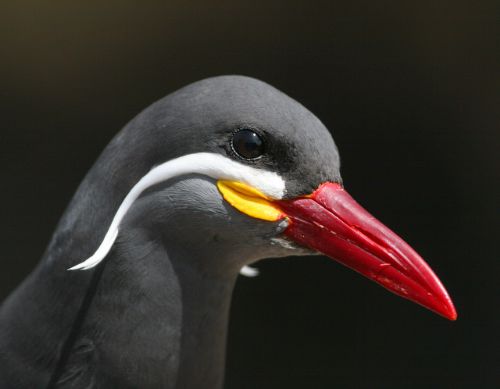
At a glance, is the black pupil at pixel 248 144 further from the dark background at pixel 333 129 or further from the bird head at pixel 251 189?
the dark background at pixel 333 129

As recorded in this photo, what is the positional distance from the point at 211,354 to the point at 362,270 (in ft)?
1.78

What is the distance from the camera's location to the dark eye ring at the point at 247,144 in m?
2.39

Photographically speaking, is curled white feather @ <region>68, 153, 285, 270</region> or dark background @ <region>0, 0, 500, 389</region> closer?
curled white feather @ <region>68, 153, 285, 270</region>

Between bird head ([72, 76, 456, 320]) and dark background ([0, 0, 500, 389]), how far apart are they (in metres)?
2.71

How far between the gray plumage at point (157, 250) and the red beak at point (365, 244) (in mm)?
52

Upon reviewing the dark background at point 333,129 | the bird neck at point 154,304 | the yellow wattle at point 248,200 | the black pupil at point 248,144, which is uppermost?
the dark background at point 333,129

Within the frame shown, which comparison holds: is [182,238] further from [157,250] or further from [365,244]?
[365,244]

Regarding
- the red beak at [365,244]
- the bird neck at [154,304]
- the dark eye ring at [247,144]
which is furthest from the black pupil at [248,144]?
the bird neck at [154,304]

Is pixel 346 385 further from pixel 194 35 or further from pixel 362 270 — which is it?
pixel 362 270

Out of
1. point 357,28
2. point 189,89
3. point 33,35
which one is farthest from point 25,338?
point 357,28

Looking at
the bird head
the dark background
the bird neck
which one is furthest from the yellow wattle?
the dark background

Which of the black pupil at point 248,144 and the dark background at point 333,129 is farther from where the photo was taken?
the dark background at point 333,129

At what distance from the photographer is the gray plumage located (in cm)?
243

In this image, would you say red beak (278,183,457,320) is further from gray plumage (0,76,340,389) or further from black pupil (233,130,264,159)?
black pupil (233,130,264,159)
